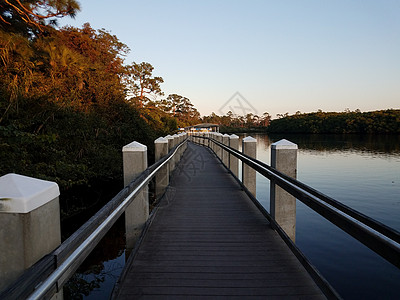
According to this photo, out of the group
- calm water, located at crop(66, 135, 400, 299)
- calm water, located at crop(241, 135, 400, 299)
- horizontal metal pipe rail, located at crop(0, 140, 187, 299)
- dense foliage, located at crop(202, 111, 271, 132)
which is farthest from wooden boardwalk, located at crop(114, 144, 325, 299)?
dense foliage, located at crop(202, 111, 271, 132)

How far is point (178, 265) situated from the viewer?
2979 mm

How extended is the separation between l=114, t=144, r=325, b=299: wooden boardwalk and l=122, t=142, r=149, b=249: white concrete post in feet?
0.72

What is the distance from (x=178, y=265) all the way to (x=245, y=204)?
8.97 ft

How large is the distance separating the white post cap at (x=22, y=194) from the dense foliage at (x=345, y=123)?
8272 cm

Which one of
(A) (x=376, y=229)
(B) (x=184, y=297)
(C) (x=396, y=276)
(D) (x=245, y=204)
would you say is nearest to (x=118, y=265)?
(D) (x=245, y=204)

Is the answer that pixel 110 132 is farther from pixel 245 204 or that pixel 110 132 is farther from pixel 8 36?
pixel 245 204

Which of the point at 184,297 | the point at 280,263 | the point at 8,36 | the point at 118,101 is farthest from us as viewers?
the point at 118,101

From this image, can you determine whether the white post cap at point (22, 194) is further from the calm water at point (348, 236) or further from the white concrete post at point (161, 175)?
the calm water at point (348, 236)

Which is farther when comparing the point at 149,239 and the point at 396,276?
the point at 396,276

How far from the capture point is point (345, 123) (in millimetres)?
83000

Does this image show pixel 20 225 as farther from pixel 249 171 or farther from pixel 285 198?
pixel 249 171

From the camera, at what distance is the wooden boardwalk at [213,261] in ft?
8.17

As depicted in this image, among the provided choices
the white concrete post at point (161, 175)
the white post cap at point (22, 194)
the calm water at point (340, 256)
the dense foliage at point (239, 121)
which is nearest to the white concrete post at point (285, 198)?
the white concrete post at point (161, 175)

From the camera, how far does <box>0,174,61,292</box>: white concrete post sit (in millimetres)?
1289
